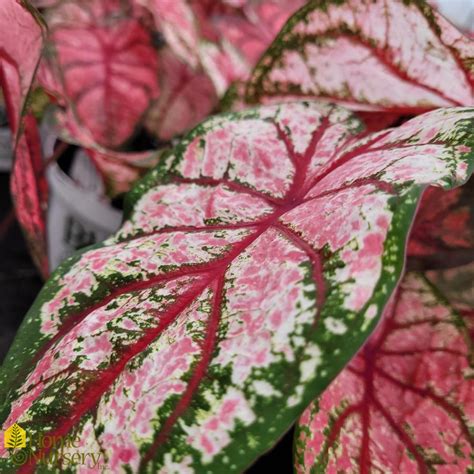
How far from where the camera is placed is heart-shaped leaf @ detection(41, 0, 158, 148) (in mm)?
1058

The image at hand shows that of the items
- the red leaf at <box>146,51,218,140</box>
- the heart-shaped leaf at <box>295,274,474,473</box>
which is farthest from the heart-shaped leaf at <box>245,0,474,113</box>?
the red leaf at <box>146,51,218,140</box>

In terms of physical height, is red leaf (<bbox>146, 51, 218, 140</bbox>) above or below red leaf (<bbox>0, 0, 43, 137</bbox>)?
below

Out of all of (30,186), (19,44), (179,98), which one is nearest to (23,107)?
(19,44)

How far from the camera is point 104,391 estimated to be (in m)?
0.40

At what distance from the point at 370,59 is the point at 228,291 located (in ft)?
1.25

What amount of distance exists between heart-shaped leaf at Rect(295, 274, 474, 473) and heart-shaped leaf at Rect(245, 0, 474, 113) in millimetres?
203

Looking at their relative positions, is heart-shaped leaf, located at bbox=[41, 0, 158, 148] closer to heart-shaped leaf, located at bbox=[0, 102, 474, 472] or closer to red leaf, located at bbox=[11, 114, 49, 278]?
red leaf, located at bbox=[11, 114, 49, 278]

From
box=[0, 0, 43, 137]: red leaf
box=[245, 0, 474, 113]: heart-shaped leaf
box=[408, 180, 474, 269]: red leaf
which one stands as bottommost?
box=[408, 180, 474, 269]: red leaf

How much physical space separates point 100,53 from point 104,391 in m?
0.82

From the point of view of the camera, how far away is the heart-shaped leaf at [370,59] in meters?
0.59

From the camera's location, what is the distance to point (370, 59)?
65 centimetres

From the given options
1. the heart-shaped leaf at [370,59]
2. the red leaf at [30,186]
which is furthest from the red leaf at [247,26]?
the red leaf at [30,186]

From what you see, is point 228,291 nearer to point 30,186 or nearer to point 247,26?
point 30,186

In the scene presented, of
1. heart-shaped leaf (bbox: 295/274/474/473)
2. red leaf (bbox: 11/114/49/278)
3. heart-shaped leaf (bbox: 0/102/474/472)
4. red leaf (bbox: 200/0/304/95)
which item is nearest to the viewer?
heart-shaped leaf (bbox: 0/102/474/472)
